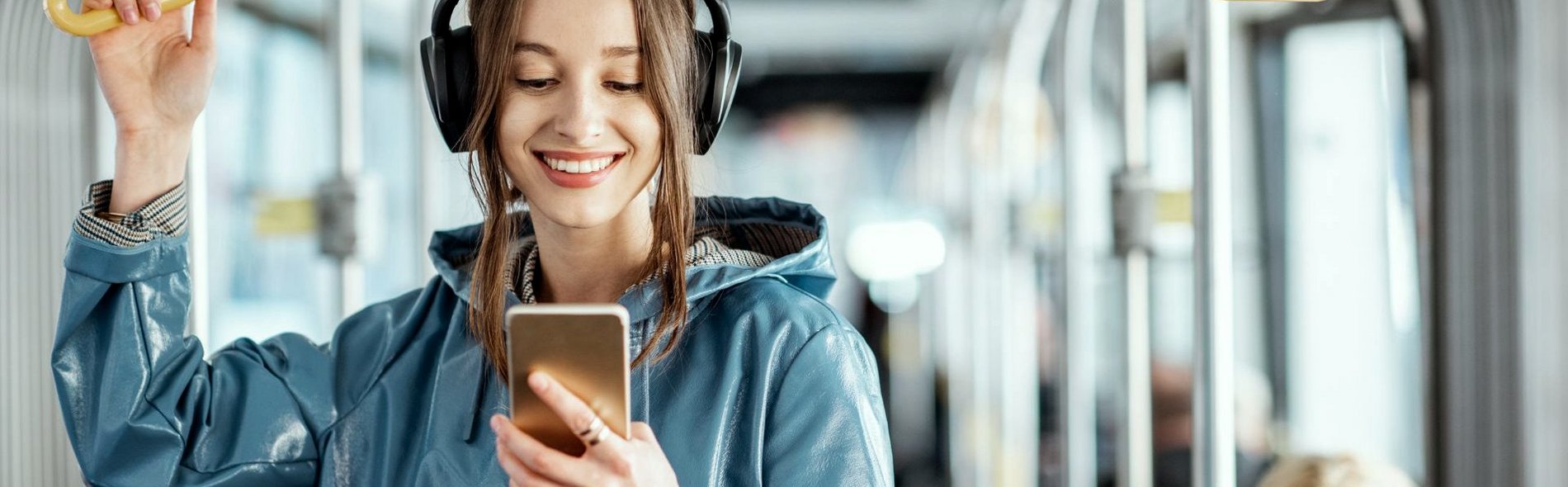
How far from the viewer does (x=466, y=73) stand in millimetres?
1224

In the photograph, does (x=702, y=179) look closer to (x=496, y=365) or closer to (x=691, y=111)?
(x=691, y=111)

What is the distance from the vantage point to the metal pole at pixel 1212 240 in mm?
1472

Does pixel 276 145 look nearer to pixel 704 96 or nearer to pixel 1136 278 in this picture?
pixel 1136 278

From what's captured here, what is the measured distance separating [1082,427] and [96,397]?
182 centimetres

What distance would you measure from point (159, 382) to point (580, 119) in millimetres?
448

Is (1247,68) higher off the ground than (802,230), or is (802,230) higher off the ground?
(1247,68)

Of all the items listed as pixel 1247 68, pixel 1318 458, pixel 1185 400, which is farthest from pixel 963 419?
pixel 1318 458

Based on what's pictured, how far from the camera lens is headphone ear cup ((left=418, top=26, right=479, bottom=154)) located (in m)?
1.21

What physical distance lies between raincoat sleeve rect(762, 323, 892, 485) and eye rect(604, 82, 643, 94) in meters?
0.26

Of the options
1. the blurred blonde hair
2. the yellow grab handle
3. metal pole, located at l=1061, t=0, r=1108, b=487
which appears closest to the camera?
the yellow grab handle

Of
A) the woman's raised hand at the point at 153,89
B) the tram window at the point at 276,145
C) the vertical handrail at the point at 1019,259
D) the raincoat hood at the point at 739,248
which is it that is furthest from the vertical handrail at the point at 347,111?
the tram window at the point at 276,145

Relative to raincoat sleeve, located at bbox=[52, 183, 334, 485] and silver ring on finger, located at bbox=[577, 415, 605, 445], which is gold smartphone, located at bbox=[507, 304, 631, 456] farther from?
raincoat sleeve, located at bbox=[52, 183, 334, 485]

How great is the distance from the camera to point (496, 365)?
1172 mm

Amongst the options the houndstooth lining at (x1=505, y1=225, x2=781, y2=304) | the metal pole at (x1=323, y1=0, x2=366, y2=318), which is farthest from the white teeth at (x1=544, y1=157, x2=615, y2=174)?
the metal pole at (x1=323, y1=0, x2=366, y2=318)
